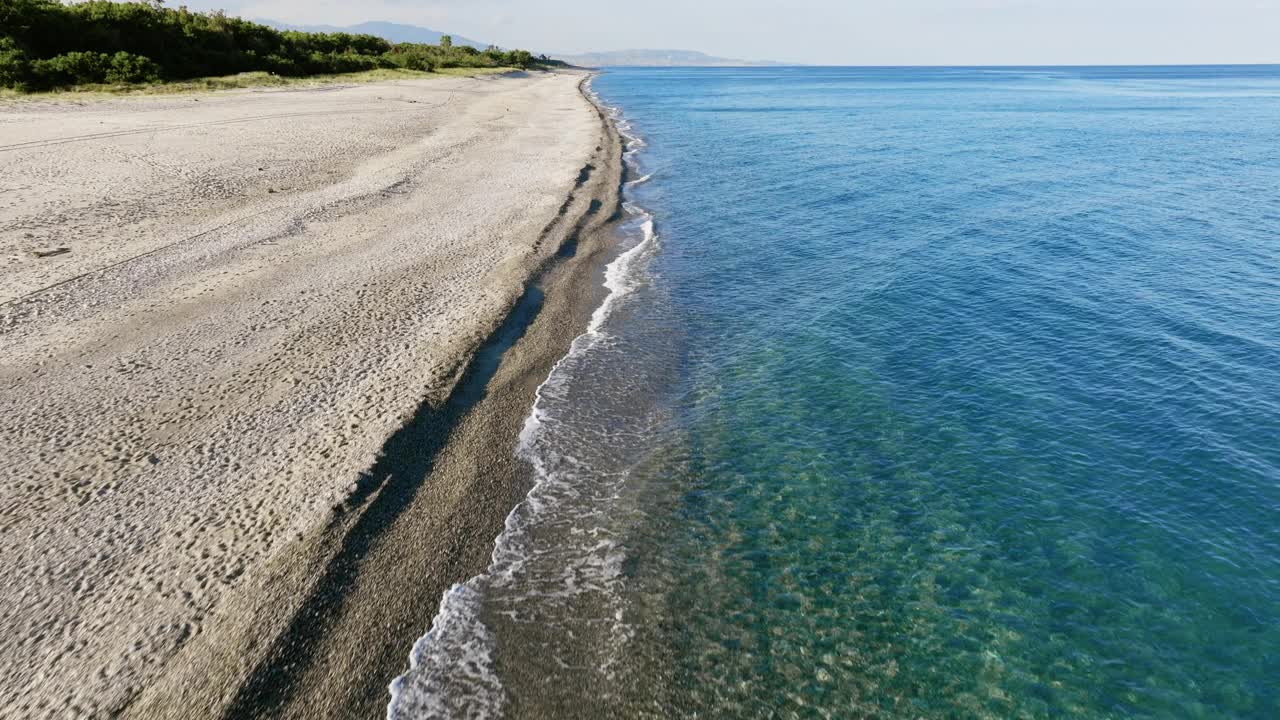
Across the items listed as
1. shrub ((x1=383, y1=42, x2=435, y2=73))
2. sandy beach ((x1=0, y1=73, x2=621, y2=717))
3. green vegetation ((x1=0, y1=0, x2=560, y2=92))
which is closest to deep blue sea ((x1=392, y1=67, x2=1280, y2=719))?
sandy beach ((x1=0, y1=73, x2=621, y2=717))

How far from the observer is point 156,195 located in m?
22.9

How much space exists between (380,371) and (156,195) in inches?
651

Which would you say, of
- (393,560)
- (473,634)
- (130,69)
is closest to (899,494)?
(473,634)

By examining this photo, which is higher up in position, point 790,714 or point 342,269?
point 342,269

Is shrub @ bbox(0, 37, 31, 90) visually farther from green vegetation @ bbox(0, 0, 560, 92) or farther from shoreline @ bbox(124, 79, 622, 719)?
shoreline @ bbox(124, 79, 622, 719)

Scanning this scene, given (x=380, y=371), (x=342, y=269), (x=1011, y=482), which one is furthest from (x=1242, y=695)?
(x=342, y=269)

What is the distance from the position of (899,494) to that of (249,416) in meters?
11.5

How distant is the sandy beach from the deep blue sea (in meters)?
1.13

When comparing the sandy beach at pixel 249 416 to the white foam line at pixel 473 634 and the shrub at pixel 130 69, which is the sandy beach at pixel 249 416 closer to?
the white foam line at pixel 473 634

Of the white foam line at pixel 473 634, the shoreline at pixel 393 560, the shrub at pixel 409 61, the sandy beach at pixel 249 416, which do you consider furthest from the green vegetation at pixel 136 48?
the white foam line at pixel 473 634

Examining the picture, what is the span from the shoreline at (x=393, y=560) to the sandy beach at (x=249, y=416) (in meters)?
0.03

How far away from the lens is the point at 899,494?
1126cm

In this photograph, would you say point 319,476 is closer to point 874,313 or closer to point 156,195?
point 874,313

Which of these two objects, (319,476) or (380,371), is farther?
(380,371)
